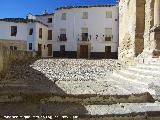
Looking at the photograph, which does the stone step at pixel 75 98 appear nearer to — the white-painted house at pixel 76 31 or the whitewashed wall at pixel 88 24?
the white-painted house at pixel 76 31

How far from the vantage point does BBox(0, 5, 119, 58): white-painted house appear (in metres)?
39.1

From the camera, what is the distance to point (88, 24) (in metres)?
39.6

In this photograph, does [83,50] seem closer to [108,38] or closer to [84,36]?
[84,36]

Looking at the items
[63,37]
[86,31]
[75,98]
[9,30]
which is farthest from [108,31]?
[75,98]

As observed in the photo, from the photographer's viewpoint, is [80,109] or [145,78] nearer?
[80,109]

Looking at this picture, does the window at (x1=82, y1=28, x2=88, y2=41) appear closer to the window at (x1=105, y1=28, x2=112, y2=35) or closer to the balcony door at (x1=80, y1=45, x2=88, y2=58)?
the balcony door at (x1=80, y1=45, x2=88, y2=58)

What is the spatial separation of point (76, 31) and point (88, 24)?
192 centimetres

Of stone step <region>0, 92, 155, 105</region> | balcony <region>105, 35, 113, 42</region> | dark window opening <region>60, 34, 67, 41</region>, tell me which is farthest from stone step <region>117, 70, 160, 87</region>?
dark window opening <region>60, 34, 67, 41</region>

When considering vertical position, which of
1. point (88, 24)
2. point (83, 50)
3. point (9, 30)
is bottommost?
point (83, 50)

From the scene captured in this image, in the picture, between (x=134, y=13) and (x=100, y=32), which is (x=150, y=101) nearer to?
(x=134, y=13)

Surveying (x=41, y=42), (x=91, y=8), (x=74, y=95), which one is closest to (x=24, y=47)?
(x=41, y=42)

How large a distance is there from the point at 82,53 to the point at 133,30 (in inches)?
1062

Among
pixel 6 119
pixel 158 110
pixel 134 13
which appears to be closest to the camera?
pixel 6 119

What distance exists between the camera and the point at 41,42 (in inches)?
1604
